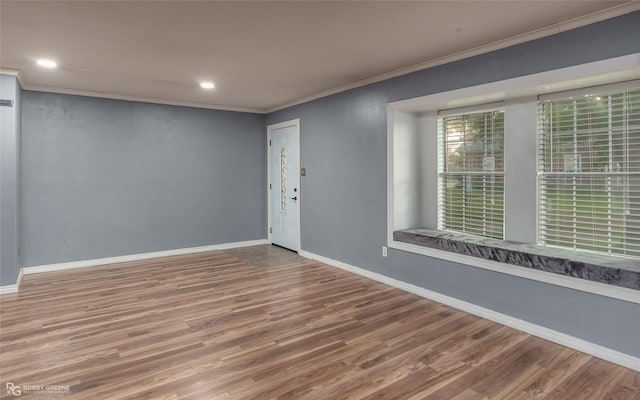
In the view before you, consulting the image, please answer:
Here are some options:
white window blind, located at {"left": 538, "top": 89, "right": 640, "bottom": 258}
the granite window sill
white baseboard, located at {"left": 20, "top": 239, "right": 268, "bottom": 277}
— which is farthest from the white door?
white window blind, located at {"left": 538, "top": 89, "right": 640, "bottom": 258}

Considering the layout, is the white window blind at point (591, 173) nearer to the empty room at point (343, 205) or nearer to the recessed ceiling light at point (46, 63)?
the empty room at point (343, 205)

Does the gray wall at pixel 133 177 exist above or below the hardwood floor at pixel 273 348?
above

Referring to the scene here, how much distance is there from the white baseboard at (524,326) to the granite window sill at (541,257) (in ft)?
1.53

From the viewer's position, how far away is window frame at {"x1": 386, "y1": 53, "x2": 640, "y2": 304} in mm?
2530

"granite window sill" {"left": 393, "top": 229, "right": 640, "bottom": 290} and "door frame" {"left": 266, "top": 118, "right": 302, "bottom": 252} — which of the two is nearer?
"granite window sill" {"left": 393, "top": 229, "right": 640, "bottom": 290}

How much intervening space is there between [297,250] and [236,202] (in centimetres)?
142

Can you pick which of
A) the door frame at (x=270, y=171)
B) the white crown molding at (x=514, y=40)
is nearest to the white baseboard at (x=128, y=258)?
the door frame at (x=270, y=171)

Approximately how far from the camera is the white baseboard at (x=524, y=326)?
97.8 inches

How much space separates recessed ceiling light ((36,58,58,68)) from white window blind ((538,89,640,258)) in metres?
4.63

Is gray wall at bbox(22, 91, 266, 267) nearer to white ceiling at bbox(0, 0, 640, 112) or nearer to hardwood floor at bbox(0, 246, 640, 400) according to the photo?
white ceiling at bbox(0, 0, 640, 112)

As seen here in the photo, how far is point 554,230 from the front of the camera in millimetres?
3166

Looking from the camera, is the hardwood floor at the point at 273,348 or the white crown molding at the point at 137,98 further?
the white crown molding at the point at 137,98

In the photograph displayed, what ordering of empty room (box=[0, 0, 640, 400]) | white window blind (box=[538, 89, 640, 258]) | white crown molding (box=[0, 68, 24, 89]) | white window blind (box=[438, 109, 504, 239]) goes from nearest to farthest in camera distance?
1. empty room (box=[0, 0, 640, 400])
2. white window blind (box=[538, 89, 640, 258])
3. white window blind (box=[438, 109, 504, 239])
4. white crown molding (box=[0, 68, 24, 89])

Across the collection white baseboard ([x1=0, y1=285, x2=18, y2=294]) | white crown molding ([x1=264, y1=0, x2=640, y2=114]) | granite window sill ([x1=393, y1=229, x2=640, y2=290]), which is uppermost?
white crown molding ([x1=264, y1=0, x2=640, y2=114])
